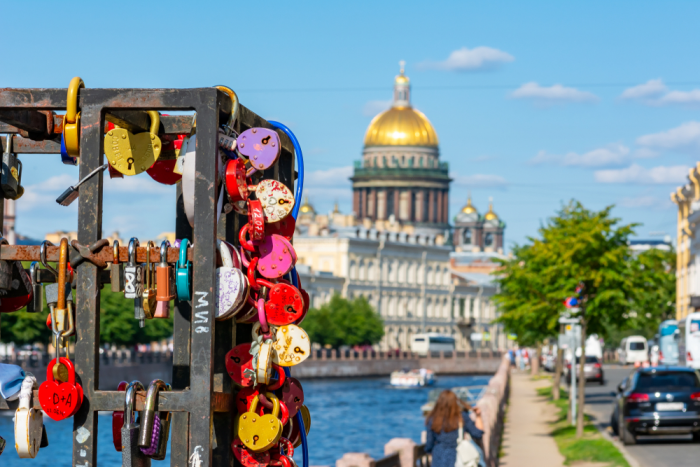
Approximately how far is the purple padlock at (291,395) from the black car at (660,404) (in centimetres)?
1620

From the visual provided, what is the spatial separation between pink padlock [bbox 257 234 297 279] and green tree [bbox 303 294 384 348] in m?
105

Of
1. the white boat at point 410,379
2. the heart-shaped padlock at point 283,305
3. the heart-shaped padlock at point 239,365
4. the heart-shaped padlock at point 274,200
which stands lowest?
the white boat at point 410,379

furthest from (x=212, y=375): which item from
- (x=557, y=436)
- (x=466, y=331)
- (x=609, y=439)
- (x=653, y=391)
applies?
(x=466, y=331)

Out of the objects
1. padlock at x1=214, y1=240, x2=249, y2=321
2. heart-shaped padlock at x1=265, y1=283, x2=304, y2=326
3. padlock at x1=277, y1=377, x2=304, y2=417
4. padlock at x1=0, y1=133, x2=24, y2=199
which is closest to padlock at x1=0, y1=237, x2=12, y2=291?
padlock at x1=0, y1=133, x2=24, y2=199

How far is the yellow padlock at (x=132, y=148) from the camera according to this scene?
3.96m

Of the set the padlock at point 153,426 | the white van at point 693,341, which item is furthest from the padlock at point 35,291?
the white van at point 693,341

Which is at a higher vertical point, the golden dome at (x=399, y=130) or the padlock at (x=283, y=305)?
the golden dome at (x=399, y=130)

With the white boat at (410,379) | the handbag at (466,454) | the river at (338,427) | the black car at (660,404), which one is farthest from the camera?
the white boat at (410,379)

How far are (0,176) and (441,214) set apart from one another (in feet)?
605

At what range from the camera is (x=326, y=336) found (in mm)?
111562

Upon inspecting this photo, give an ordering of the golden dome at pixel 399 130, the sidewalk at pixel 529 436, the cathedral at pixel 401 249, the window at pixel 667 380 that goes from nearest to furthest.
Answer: the sidewalk at pixel 529 436 → the window at pixel 667 380 → the cathedral at pixel 401 249 → the golden dome at pixel 399 130

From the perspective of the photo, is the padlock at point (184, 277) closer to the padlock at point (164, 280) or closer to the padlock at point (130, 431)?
the padlock at point (164, 280)

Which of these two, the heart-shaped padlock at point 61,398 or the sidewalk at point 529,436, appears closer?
the heart-shaped padlock at point 61,398

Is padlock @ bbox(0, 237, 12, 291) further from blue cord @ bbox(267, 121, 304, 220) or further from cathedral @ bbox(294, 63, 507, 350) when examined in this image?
cathedral @ bbox(294, 63, 507, 350)
